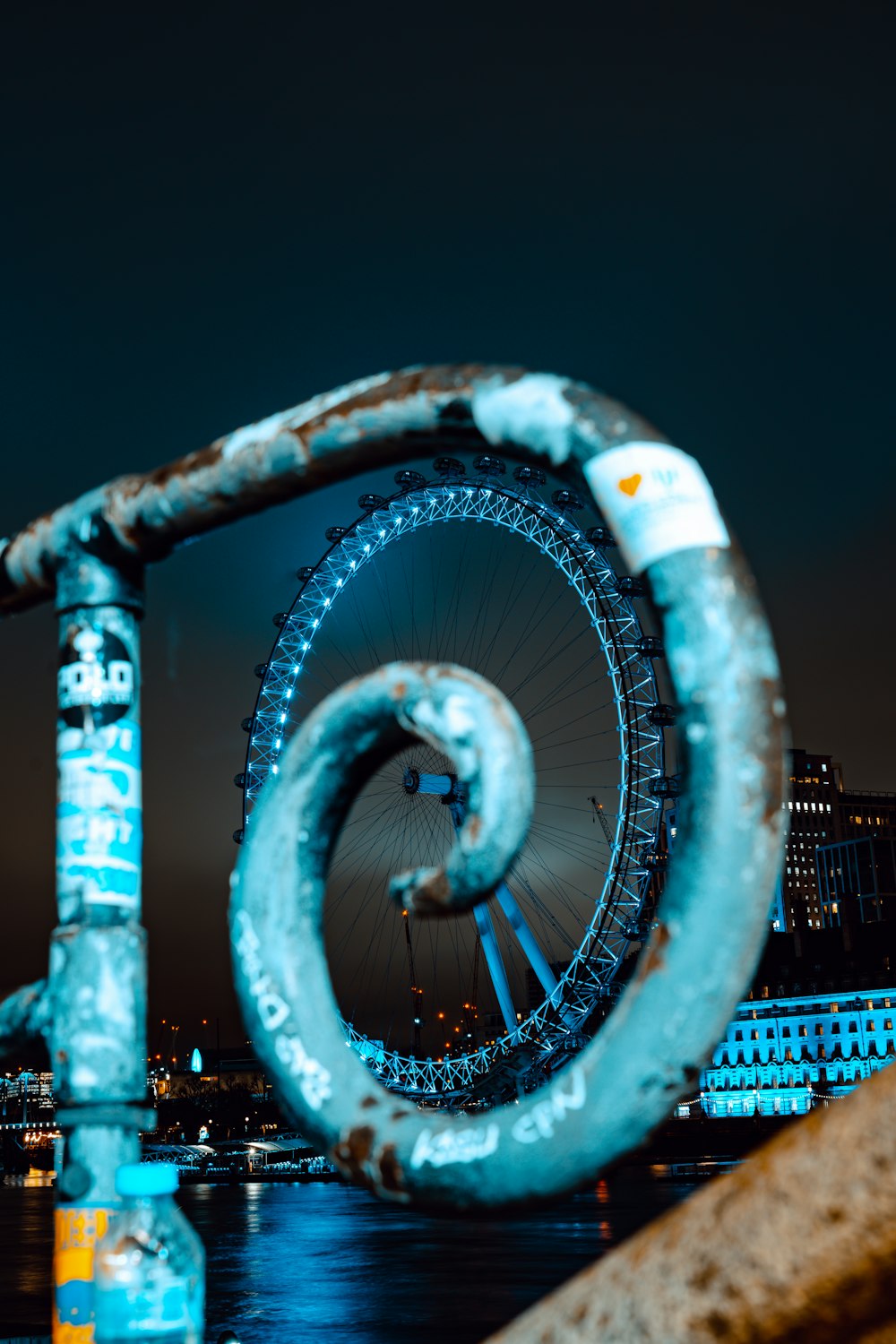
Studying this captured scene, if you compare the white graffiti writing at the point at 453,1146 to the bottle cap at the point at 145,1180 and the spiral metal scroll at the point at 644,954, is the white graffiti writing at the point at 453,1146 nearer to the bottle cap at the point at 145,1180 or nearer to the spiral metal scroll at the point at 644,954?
the spiral metal scroll at the point at 644,954

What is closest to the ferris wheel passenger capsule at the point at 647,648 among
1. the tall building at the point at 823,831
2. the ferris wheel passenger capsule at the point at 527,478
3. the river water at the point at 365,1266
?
the ferris wheel passenger capsule at the point at 527,478

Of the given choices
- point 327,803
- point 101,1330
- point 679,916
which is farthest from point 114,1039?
point 679,916

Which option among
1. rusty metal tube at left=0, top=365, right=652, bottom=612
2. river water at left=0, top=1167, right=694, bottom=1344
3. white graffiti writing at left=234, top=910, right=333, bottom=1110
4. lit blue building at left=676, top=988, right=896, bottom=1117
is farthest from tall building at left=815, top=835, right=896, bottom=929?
white graffiti writing at left=234, top=910, right=333, bottom=1110

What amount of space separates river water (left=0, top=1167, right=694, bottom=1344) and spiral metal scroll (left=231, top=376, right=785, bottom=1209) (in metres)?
0.11

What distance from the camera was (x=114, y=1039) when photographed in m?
2.18

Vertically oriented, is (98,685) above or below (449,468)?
below

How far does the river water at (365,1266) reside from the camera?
63.0 ft

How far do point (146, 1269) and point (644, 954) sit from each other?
1024mm

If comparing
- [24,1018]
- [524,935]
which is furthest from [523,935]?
[24,1018]

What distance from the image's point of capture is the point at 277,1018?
1.77 metres

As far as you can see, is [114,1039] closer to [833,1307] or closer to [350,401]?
[350,401]

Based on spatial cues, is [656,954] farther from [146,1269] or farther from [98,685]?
[98,685]

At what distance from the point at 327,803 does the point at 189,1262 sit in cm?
83

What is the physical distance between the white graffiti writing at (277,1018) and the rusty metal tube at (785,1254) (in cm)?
40
